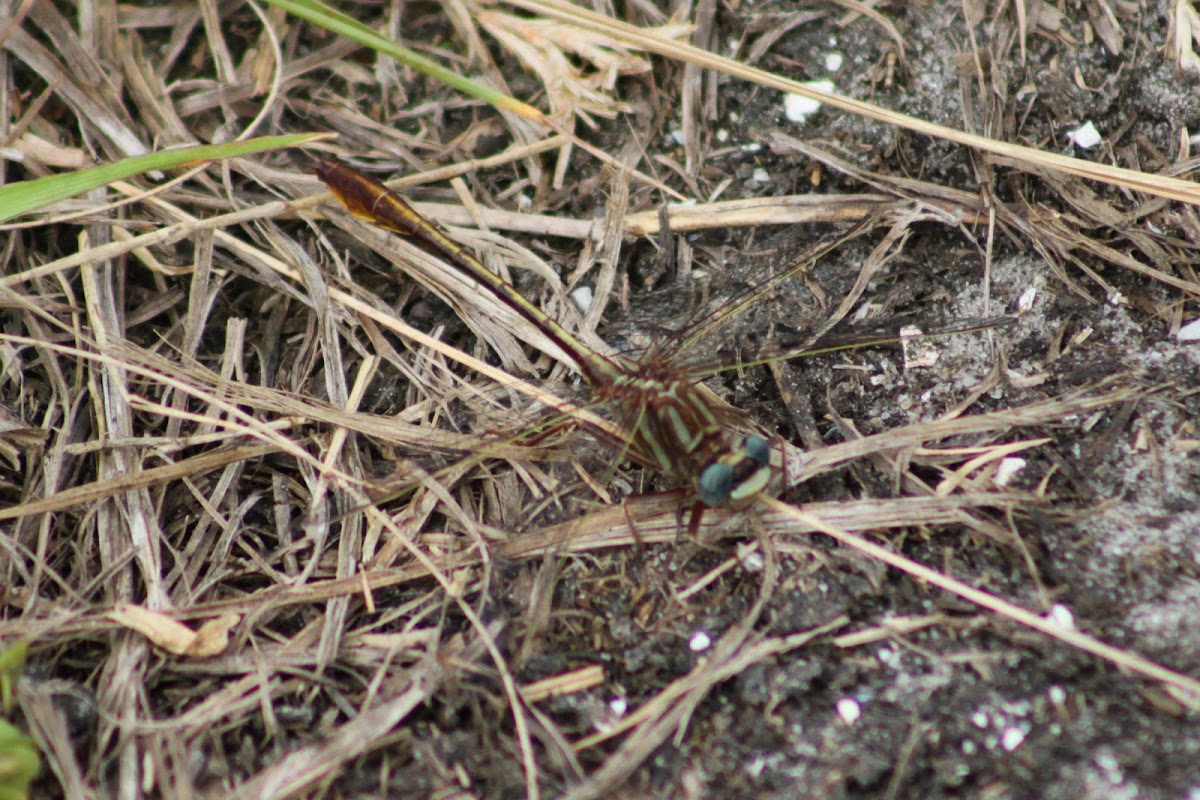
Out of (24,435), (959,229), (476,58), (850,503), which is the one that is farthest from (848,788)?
(476,58)

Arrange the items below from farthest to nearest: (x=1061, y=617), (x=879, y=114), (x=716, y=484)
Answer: (x=879, y=114), (x=716, y=484), (x=1061, y=617)

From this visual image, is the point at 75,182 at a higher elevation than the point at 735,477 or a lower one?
higher

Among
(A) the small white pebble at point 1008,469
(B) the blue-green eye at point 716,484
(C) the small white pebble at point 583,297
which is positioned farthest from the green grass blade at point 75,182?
(A) the small white pebble at point 1008,469

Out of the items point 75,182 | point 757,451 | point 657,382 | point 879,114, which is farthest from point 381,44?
point 757,451

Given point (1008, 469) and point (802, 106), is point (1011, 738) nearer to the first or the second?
point (1008, 469)

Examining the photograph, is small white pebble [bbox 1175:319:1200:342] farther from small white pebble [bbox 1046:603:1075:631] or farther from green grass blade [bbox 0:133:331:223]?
green grass blade [bbox 0:133:331:223]

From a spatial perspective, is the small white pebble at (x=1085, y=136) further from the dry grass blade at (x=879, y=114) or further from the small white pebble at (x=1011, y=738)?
the small white pebble at (x=1011, y=738)
